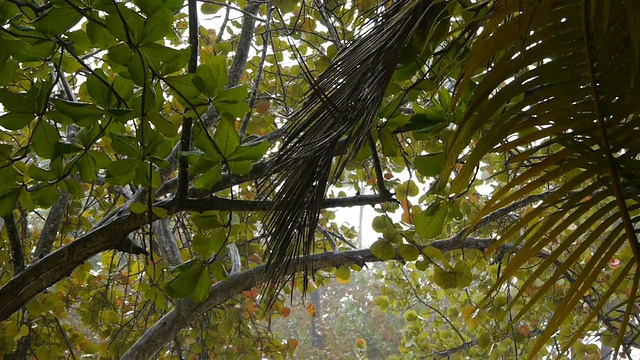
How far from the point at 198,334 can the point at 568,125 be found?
74.0 inches

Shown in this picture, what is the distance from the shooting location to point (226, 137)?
74cm

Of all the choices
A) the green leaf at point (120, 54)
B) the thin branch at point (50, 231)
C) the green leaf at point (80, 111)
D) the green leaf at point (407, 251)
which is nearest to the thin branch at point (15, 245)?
the thin branch at point (50, 231)

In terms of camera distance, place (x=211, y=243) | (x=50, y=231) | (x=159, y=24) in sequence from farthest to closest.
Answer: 1. (x=50, y=231)
2. (x=211, y=243)
3. (x=159, y=24)

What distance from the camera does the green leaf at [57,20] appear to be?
0.63 meters

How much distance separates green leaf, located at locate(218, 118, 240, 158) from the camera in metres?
0.74

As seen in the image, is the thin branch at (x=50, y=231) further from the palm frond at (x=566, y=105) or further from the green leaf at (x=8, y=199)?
the palm frond at (x=566, y=105)

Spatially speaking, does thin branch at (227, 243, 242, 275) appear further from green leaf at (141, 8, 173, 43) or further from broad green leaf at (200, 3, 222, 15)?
green leaf at (141, 8, 173, 43)

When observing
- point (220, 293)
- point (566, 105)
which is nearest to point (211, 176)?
point (566, 105)

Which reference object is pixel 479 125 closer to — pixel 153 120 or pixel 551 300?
pixel 153 120

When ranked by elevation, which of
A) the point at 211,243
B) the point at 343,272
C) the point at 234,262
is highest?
the point at 234,262

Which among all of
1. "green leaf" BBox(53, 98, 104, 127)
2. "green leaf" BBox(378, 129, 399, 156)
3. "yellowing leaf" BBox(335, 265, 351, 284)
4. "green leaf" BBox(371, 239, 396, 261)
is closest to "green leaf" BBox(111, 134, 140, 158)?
"green leaf" BBox(53, 98, 104, 127)

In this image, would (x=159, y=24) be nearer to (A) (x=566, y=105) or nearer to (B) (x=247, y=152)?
(B) (x=247, y=152)

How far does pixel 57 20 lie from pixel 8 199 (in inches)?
12.4

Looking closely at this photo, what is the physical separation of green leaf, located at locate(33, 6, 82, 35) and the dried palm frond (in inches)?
11.2
